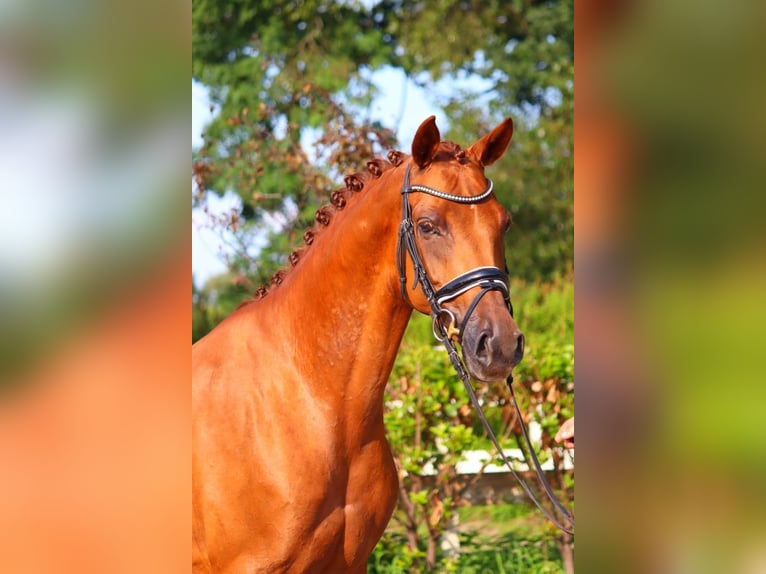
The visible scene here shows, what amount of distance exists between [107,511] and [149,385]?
114 mm

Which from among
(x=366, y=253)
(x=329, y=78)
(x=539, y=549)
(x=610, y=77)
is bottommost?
(x=539, y=549)

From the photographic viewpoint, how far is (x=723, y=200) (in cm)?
62

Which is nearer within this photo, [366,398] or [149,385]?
[149,385]

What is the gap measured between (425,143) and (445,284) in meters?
0.48

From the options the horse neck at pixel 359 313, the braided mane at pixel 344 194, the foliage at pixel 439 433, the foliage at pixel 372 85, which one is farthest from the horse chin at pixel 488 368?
the foliage at pixel 372 85

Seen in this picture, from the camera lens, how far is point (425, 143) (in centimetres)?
263

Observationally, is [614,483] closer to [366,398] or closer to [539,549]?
[366,398]

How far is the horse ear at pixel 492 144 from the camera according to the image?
278 centimetres

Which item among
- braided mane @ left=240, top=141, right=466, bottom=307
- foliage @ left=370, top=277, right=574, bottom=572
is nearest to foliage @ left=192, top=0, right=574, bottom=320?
foliage @ left=370, top=277, right=574, bottom=572

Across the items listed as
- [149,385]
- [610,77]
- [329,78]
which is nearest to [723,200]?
[610,77]

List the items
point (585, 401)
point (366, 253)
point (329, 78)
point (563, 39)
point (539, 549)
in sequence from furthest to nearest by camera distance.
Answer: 1. point (563, 39)
2. point (329, 78)
3. point (539, 549)
4. point (366, 253)
5. point (585, 401)

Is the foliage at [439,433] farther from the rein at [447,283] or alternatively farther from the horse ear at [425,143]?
the horse ear at [425,143]

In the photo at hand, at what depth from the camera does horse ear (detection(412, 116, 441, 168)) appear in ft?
8.50

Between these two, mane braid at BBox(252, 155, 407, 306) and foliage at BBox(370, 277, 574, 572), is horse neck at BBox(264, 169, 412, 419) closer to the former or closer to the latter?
mane braid at BBox(252, 155, 407, 306)
